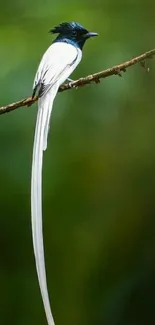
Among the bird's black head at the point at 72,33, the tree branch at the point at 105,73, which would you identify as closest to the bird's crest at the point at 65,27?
the bird's black head at the point at 72,33

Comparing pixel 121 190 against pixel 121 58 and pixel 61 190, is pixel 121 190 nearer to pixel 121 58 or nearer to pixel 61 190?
pixel 61 190

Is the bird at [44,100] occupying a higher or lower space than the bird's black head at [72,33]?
lower

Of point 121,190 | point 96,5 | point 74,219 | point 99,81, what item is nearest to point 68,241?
point 74,219

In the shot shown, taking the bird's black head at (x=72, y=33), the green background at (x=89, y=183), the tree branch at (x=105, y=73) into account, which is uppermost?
the bird's black head at (x=72, y=33)

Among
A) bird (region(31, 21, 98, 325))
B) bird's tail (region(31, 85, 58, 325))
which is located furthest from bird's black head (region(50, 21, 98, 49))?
bird's tail (region(31, 85, 58, 325))

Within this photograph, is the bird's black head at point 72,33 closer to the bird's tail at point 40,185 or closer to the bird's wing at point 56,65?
the bird's wing at point 56,65
